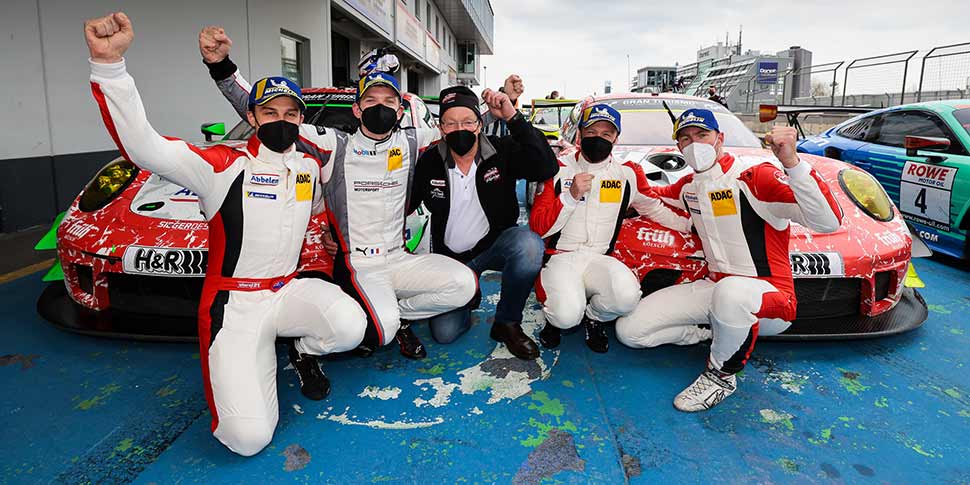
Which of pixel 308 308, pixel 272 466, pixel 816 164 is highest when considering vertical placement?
pixel 816 164

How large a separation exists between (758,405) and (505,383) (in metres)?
1.05

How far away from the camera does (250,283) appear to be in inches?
84.6

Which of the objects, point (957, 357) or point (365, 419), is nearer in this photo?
point (365, 419)

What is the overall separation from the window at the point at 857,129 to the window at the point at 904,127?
160 mm

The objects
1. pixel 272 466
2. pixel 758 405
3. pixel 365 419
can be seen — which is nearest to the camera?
pixel 272 466

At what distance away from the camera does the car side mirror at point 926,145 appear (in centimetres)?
410

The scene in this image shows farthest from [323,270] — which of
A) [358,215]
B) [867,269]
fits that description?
[867,269]

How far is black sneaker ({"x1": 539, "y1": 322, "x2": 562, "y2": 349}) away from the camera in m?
2.88

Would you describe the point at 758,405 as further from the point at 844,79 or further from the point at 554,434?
the point at 844,79

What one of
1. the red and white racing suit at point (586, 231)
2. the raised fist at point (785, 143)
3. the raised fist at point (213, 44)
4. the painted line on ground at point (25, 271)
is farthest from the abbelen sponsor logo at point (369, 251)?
the painted line on ground at point (25, 271)

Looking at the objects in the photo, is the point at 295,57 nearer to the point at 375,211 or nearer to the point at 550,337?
the point at 375,211

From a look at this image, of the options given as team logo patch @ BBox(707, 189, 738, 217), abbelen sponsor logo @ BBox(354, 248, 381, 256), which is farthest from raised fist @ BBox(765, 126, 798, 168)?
abbelen sponsor logo @ BBox(354, 248, 381, 256)

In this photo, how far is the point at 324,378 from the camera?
242 cm

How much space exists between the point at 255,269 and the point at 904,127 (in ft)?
17.6
